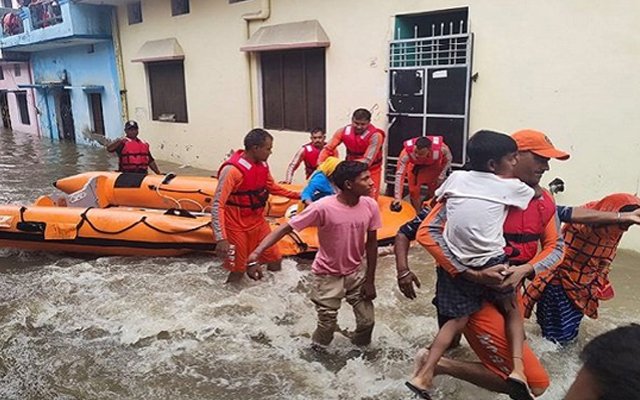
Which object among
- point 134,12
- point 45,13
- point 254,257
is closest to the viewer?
point 254,257

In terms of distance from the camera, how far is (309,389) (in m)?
3.03

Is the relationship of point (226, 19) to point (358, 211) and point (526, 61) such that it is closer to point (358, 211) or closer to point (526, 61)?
point (526, 61)

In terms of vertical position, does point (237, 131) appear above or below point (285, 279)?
above

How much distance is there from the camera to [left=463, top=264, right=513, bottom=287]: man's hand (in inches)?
86.6

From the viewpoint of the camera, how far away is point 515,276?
2.24 meters

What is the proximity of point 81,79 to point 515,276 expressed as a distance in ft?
49.3

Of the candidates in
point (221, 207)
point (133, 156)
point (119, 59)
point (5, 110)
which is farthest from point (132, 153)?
A: point (5, 110)

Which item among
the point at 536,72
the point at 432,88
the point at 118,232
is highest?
the point at 536,72

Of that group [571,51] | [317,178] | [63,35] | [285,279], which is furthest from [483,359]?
[63,35]

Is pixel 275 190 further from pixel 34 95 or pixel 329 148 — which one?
pixel 34 95

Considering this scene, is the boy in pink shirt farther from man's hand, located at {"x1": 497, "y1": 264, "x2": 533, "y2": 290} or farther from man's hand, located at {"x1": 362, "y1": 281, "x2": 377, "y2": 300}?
man's hand, located at {"x1": 497, "y1": 264, "x2": 533, "y2": 290}

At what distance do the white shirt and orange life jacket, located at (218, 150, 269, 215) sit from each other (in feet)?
6.71

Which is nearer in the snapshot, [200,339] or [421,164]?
[200,339]

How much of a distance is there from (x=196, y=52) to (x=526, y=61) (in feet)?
21.9
